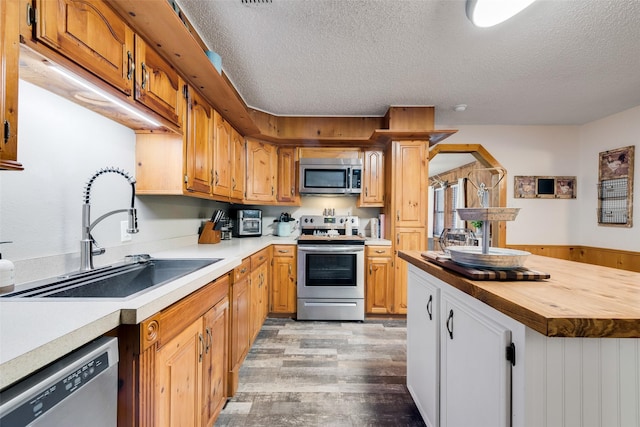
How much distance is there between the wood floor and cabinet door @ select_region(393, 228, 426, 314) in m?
0.34

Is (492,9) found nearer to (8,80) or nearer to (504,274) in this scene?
(504,274)

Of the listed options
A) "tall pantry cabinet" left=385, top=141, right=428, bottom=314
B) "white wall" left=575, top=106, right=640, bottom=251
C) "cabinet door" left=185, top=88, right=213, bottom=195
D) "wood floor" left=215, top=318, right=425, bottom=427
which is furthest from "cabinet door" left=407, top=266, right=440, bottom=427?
"white wall" left=575, top=106, right=640, bottom=251

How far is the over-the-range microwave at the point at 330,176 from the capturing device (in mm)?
3307

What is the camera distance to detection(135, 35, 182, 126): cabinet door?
1.29 metres

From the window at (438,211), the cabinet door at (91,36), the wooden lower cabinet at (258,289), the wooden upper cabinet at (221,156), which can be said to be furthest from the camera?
the window at (438,211)

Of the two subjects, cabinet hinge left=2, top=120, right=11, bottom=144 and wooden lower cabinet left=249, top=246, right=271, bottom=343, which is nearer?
cabinet hinge left=2, top=120, right=11, bottom=144

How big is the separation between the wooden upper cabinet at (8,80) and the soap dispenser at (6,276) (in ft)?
1.32

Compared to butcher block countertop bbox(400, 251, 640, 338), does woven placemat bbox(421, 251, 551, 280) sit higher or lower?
higher

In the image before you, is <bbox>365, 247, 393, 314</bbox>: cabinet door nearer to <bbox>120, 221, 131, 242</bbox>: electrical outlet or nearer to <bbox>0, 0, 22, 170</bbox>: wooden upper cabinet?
<bbox>120, 221, 131, 242</bbox>: electrical outlet

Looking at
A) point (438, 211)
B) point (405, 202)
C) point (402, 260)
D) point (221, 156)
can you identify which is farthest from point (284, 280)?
point (438, 211)

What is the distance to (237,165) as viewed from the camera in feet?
9.29

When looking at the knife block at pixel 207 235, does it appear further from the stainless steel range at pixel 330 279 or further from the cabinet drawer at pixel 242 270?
the stainless steel range at pixel 330 279

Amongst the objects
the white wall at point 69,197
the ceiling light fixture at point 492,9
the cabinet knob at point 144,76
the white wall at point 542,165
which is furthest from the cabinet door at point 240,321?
the white wall at point 542,165

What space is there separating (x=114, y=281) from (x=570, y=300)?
1.81m
